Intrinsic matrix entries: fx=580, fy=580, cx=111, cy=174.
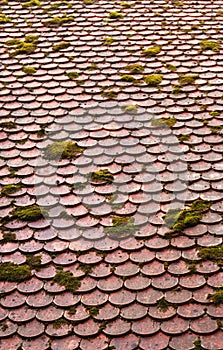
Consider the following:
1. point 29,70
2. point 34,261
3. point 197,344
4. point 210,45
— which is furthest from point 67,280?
point 210,45

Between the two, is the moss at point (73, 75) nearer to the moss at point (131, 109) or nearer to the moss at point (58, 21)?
the moss at point (131, 109)

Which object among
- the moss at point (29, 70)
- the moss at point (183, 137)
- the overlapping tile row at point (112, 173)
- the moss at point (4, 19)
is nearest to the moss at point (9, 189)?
the overlapping tile row at point (112, 173)

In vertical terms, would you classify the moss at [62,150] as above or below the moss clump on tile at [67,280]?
above

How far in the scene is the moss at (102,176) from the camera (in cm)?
567

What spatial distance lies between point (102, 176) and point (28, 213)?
832mm

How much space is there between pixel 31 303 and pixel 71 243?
68 cm

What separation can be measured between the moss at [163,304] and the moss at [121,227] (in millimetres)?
750

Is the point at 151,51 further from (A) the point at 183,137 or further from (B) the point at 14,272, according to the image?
(B) the point at 14,272

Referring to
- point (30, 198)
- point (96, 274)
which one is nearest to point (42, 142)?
point (30, 198)

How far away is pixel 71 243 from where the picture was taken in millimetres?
5160

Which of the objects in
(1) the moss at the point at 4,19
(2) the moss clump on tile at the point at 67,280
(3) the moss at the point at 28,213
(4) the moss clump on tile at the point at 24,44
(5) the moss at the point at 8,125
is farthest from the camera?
(1) the moss at the point at 4,19

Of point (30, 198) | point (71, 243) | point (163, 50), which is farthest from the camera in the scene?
point (163, 50)

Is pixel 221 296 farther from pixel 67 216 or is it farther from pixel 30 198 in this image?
pixel 30 198

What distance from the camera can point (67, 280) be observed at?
487 cm
